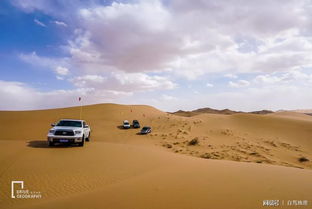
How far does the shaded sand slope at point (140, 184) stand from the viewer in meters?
4.25

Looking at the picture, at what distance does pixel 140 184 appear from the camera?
216 inches

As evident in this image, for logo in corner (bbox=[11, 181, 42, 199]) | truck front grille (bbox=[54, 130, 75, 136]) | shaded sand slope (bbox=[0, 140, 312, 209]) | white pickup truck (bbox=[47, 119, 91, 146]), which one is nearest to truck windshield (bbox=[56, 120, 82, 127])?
white pickup truck (bbox=[47, 119, 91, 146])

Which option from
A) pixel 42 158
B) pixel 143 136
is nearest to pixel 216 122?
pixel 143 136

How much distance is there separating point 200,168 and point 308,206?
3.78 meters

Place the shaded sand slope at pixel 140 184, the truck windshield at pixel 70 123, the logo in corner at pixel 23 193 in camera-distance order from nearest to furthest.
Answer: the shaded sand slope at pixel 140 184 < the logo in corner at pixel 23 193 < the truck windshield at pixel 70 123

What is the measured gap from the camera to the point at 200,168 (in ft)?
24.7

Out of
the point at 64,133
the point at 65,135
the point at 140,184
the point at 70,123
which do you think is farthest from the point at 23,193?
the point at 70,123

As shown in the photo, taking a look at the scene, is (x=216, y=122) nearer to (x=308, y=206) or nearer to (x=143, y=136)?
(x=143, y=136)

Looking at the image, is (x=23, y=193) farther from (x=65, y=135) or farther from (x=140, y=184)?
A: (x=65, y=135)

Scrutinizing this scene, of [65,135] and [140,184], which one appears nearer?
[140,184]

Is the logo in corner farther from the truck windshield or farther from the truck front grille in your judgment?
the truck windshield

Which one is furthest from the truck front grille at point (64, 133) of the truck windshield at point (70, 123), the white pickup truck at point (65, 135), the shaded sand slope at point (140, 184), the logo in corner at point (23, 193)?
the logo in corner at point (23, 193)

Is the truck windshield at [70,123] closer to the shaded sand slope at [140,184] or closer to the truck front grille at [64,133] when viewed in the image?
the truck front grille at [64,133]

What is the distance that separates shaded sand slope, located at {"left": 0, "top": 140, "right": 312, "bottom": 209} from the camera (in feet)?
13.9
